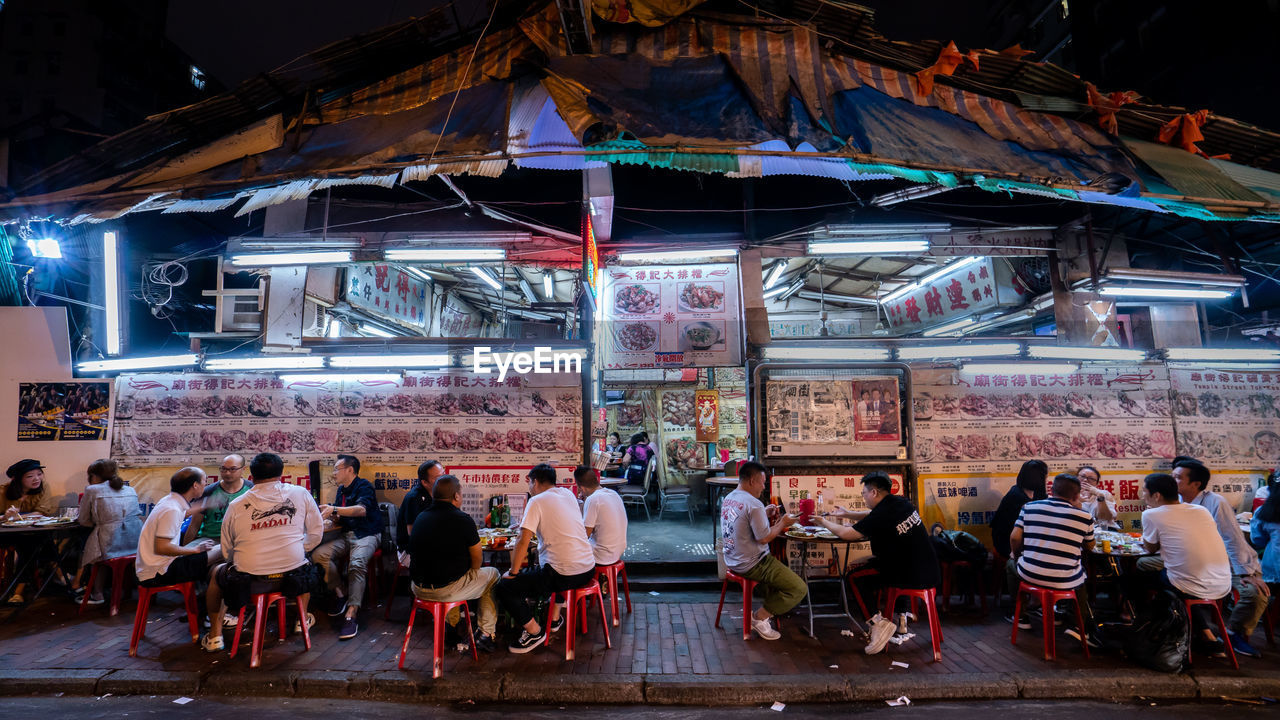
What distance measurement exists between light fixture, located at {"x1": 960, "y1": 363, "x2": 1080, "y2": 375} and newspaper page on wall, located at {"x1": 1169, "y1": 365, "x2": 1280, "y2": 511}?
177cm

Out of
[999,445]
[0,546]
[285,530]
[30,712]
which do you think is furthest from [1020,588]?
[0,546]

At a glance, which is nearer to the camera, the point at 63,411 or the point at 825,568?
the point at 825,568

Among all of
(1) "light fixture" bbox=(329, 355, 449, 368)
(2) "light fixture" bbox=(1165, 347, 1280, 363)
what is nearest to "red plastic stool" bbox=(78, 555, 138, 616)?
(1) "light fixture" bbox=(329, 355, 449, 368)

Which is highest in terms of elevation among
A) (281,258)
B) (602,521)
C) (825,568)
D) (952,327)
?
(281,258)

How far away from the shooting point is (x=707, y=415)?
34.0 ft

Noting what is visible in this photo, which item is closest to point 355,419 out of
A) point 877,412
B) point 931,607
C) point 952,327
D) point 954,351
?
point 877,412

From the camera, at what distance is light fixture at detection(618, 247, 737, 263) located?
8.21 metres

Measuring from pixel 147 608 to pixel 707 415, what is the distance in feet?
26.7

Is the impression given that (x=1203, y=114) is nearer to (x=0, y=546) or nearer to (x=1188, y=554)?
(x=1188, y=554)

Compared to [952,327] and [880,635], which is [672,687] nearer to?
[880,635]

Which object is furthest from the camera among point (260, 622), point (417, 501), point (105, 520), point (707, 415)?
point (707, 415)

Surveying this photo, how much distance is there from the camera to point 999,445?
773 centimetres

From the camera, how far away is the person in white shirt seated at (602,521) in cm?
604

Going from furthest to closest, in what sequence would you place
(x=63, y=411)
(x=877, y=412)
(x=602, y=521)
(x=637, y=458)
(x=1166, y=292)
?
(x=637, y=458) → (x=63, y=411) → (x=1166, y=292) → (x=877, y=412) → (x=602, y=521)
